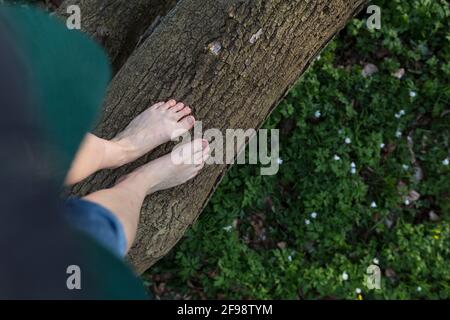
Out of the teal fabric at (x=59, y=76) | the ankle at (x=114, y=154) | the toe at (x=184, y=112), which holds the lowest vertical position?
the teal fabric at (x=59, y=76)

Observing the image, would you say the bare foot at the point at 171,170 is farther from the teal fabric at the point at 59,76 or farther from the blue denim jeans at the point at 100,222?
the teal fabric at the point at 59,76

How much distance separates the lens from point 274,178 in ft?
10.8

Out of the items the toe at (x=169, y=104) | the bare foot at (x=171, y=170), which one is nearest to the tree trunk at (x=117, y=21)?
the toe at (x=169, y=104)

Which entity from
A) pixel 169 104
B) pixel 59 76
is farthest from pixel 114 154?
pixel 59 76

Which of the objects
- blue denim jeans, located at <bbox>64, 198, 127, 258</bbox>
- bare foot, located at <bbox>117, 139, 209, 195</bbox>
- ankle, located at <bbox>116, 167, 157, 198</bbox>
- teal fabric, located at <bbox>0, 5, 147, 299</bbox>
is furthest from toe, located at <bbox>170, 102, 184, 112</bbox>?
teal fabric, located at <bbox>0, 5, 147, 299</bbox>

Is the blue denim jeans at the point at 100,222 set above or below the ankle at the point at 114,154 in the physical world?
below

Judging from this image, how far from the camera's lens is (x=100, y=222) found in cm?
152

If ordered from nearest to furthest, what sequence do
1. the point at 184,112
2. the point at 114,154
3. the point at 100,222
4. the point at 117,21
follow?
1. the point at 100,222
2. the point at 114,154
3. the point at 184,112
4. the point at 117,21

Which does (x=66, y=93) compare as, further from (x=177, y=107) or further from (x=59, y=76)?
(x=177, y=107)

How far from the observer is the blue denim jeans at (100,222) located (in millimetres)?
1435

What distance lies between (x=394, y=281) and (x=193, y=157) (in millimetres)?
1771

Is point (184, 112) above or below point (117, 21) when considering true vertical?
below

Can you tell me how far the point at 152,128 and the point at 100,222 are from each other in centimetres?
59
